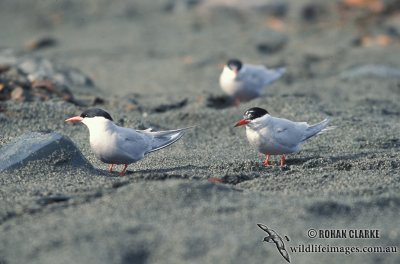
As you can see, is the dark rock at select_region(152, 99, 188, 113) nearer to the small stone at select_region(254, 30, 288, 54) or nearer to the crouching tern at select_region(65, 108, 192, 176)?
the crouching tern at select_region(65, 108, 192, 176)

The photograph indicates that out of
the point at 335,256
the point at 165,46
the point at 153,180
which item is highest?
the point at 165,46

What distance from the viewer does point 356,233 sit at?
12.8ft

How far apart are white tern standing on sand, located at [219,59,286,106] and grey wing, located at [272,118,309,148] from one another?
236 centimetres

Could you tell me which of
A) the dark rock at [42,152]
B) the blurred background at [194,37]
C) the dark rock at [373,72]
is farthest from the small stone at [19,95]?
the dark rock at [373,72]

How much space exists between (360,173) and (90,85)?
468cm

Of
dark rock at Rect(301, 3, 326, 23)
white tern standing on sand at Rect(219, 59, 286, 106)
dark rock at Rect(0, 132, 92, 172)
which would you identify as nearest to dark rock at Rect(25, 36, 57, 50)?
dark rock at Rect(301, 3, 326, 23)

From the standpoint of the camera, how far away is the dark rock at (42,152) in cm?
489

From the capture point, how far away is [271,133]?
519cm

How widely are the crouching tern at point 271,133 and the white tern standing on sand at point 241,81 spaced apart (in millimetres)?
2399

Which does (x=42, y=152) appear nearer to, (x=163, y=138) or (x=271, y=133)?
(x=163, y=138)

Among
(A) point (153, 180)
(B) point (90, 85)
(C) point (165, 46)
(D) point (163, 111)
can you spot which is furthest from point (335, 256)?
(C) point (165, 46)

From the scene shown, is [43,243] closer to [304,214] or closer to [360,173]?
[304,214]

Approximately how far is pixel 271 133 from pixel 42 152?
1.56 metres

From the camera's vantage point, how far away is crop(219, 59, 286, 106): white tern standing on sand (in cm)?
773
